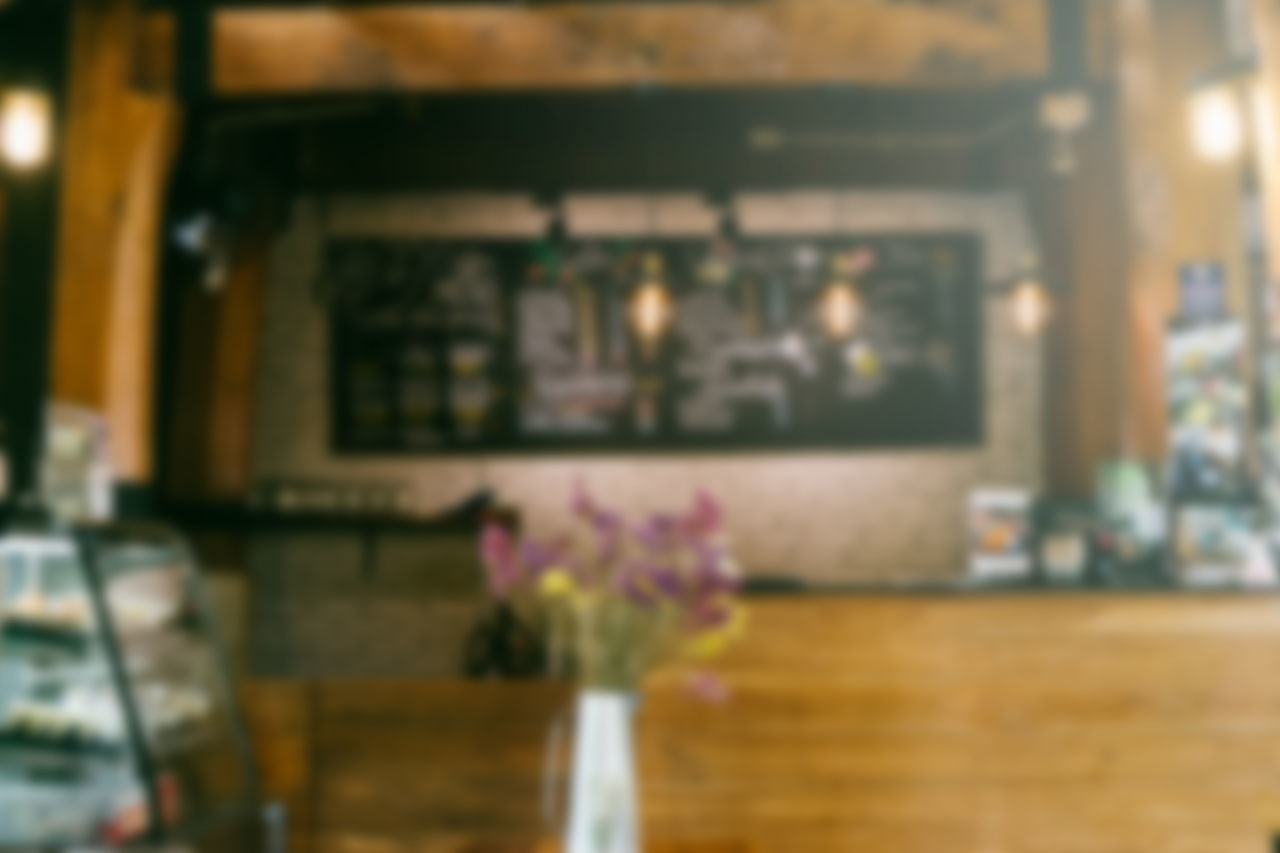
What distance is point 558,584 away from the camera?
2070 mm

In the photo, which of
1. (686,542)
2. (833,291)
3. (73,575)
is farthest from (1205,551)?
(73,575)

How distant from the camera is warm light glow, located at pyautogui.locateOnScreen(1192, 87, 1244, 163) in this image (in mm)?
3846

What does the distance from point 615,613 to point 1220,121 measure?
9.65 ft

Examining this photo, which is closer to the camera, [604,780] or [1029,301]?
[604,780]

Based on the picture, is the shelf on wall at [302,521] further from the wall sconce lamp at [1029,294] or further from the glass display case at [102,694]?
the wall sconce lamp at [1029,294]

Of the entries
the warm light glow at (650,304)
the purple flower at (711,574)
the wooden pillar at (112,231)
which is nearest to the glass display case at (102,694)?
the purple flower at (711,574)

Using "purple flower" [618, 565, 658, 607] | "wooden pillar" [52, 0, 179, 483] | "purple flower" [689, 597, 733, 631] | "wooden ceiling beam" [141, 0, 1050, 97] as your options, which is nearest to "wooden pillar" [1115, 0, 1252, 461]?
"wooden ceiling beam" [141, 0, 1050, 97]

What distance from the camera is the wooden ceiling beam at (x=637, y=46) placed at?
459 cm

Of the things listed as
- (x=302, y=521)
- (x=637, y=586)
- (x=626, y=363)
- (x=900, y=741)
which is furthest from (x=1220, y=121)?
(x=302, y=521)

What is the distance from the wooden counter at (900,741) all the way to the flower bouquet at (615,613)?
47.4 inches

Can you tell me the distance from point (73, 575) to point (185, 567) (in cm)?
31

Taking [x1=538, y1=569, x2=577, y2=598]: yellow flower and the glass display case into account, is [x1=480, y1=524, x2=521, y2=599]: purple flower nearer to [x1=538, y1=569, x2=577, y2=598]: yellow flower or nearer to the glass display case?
[x1=538, y1=569, x2=577, y2=598]: yellow flower

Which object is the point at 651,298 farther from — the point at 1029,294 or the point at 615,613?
the point at 615,613

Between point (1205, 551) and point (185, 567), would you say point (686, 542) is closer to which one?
point (185, 567)
